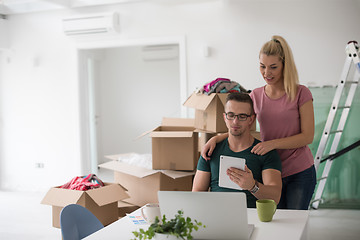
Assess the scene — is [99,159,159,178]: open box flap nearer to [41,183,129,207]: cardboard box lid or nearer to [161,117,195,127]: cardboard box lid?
[41,183,129,207]: cardboard box lid

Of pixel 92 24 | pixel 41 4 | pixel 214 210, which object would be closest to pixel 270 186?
pixel 214 210

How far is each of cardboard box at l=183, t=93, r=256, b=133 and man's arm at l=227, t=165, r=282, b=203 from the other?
34.4 inches

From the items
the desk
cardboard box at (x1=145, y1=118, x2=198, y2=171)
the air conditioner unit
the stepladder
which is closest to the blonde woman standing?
the desk

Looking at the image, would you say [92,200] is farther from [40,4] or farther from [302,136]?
[40,4]

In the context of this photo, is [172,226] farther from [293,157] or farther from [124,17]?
[124,17]

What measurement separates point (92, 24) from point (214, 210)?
13.9 ft

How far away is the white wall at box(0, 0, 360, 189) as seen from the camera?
4.63 meters

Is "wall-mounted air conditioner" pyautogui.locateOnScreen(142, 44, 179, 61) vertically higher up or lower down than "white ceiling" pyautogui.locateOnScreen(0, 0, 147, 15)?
lower down

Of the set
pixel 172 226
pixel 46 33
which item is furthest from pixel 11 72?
pixel 172 226

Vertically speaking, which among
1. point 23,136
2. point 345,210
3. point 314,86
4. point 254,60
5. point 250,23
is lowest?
point 345,210

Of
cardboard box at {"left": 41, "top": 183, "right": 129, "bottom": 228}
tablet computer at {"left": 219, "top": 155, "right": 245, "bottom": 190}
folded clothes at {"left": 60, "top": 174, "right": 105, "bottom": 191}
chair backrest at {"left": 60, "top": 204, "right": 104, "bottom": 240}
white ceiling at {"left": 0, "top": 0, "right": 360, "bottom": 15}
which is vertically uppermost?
white ceiling at {"left": 0, "top": 0, "right": 360, "bottom": 15}

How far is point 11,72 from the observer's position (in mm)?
5996

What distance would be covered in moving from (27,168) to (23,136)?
45cm

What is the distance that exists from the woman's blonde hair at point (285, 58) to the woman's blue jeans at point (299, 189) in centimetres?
44
